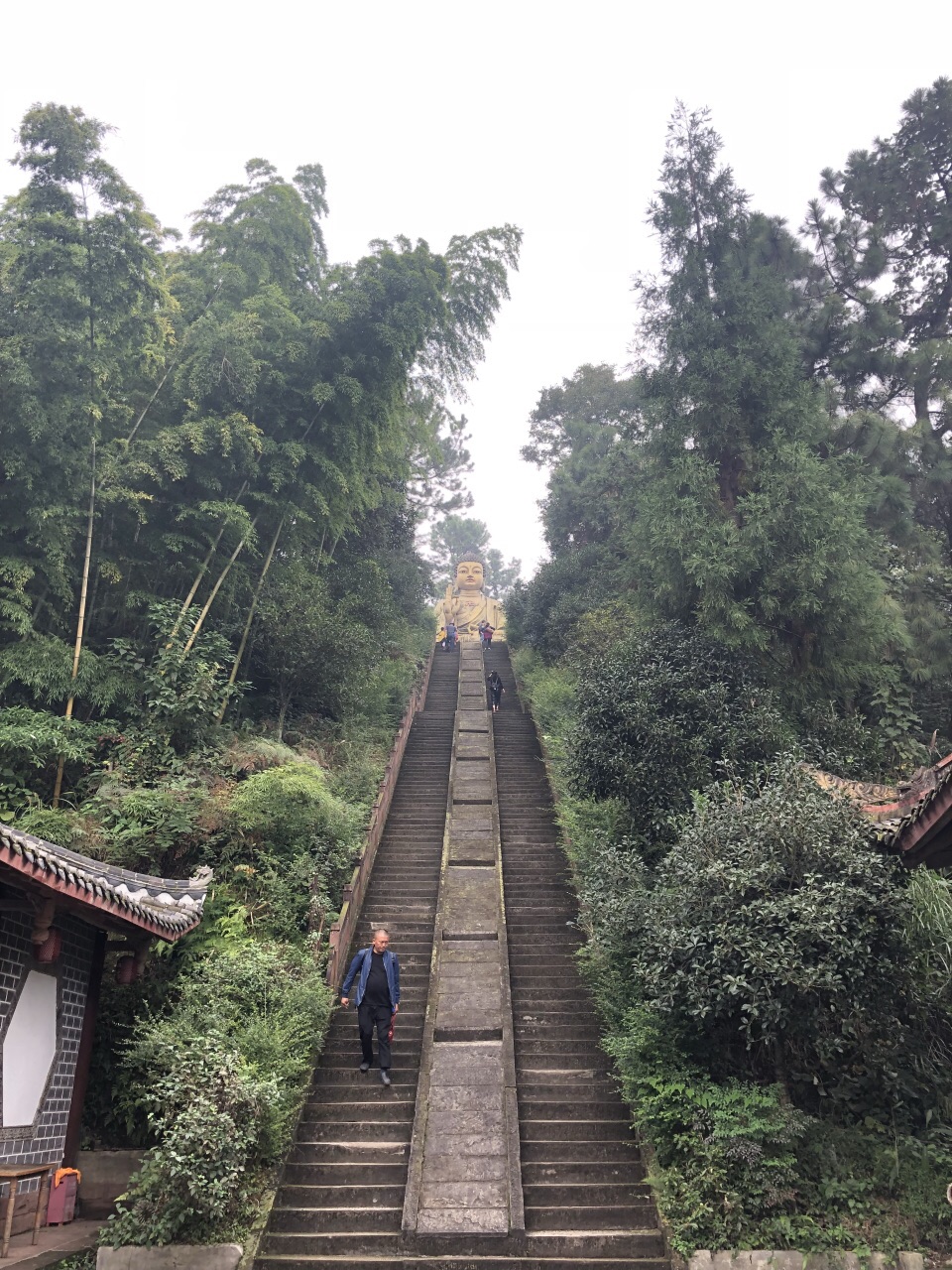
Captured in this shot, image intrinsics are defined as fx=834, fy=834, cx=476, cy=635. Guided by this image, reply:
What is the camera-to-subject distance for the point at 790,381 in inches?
518

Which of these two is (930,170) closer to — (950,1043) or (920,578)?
(920,578)

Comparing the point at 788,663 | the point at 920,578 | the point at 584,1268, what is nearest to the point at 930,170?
the point at 920,578

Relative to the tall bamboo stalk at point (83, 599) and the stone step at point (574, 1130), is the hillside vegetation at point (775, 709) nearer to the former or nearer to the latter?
the stone step at point (574, 1130)

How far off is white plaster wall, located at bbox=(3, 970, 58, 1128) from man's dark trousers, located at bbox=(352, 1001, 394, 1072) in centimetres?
242

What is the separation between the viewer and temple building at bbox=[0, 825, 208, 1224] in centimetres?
579

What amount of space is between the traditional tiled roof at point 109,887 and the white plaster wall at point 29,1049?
0.83 m

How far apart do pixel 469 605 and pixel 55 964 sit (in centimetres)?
3075

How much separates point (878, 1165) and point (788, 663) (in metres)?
7.52

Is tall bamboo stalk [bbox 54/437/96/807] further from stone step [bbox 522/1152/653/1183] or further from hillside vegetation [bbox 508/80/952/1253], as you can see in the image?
stone step [bbox 522/1152/653/1183]

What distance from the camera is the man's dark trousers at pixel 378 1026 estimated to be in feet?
23.6

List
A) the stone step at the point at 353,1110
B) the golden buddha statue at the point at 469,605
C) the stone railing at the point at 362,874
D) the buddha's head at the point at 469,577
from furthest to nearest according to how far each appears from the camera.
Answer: the buddha's head at the point at 469,577, the golden buddha statue at the point at 469,605, the stone railing at the point at 362,874, the stone step at the point at 353,1110

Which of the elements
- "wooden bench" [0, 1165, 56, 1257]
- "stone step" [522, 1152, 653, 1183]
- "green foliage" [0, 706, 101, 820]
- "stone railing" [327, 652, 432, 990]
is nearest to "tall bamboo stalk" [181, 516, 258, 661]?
"green foliage" [0, 706, 101, 820]

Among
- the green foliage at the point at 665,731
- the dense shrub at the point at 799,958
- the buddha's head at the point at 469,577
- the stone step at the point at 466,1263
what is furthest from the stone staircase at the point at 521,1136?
the buddha's head at the point at 469,577

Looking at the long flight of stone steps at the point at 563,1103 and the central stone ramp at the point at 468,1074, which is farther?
the central stone ramp at the point at 468,1074
